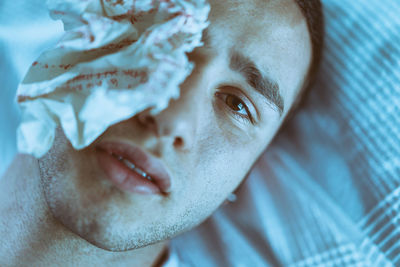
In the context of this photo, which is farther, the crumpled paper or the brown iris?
the brown iris

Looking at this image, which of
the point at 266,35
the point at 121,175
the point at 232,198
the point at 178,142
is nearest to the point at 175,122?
the point at 178,142

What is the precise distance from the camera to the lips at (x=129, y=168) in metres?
0.64

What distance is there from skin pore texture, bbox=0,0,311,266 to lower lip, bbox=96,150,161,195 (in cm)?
1

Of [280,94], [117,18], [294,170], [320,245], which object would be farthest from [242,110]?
[320,245]

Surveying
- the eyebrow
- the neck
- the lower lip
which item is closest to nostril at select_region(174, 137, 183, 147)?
the lower lip

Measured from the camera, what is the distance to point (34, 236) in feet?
2.52

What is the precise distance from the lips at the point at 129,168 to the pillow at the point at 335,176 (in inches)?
24.8

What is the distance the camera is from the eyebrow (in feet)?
2.30

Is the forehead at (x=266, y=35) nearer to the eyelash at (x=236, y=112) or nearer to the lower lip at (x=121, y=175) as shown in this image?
the eyelash at (x=236, y=112)

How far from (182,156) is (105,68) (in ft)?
0.77

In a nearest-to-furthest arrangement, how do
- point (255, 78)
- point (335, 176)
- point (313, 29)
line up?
point (255, 78) → point (313, 29) → point (335, 176)

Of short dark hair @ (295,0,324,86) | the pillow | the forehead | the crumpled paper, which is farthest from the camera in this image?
the pillow

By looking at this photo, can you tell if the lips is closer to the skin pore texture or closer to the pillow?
the skin pore texture

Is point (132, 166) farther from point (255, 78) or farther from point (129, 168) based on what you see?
point (255, 78)
